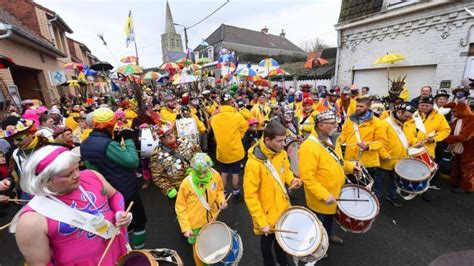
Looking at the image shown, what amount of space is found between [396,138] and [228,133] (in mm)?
A: 3029

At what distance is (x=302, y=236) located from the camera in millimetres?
2143

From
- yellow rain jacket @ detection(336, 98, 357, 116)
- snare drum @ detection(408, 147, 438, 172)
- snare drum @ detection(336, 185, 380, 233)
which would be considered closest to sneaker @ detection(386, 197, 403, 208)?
snare drum @ detection(408, 147, 438, 172)

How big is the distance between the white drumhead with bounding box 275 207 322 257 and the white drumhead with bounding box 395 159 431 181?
2287 mm

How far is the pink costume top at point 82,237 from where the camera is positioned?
146 centimetres

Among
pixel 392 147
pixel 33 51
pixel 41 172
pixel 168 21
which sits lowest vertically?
pixel 392 147

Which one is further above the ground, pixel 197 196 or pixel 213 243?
pixel 197 196

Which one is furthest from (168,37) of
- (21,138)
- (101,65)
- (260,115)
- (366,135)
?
(366,135)

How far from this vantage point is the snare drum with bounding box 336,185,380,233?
2.55 m

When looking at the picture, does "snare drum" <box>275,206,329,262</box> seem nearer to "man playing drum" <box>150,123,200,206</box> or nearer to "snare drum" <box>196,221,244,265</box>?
"snare drum" <box>196,221,244,265</box>

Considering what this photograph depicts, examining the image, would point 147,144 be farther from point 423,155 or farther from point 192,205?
point 423,155

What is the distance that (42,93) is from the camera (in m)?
12.3

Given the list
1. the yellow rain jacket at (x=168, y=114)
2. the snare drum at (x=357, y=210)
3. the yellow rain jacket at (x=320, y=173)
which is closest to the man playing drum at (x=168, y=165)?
the yellow rain jacket at (x=320, y=173)

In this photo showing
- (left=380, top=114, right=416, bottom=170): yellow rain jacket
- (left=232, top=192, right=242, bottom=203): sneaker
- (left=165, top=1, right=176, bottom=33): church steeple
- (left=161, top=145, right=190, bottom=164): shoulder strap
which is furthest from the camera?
(left=165, top=1, right=176, bottom=33): church steeple

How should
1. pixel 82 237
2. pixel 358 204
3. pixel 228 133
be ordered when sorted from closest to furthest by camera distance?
1. pixel 82 237
2. pixel 358 204
3. pixel 228 133
